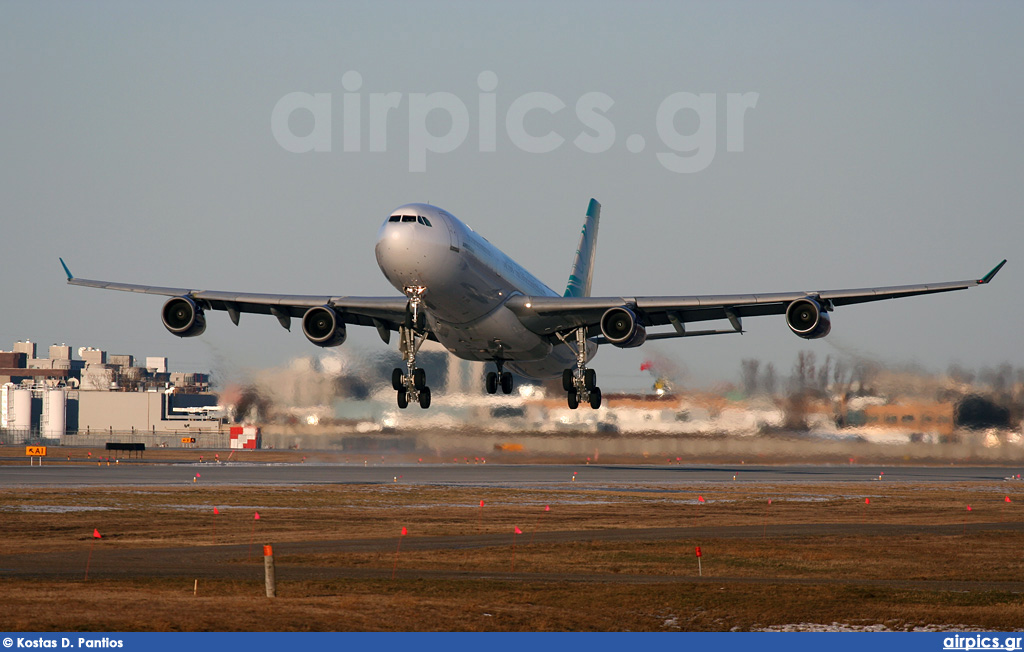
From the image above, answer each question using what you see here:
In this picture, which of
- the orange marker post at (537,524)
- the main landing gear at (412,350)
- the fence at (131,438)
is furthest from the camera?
the fence at (131,438)

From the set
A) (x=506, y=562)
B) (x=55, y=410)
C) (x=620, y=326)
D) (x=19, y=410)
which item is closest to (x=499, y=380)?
(x=620, y=326)

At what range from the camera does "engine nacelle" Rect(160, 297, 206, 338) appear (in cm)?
4603

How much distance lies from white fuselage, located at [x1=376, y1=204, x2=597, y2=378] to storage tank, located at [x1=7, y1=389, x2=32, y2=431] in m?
130

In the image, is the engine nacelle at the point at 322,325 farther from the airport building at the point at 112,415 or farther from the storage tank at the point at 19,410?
the storage tank at the point at 19,410

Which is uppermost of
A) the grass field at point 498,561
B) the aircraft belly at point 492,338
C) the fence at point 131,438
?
the aircraft belly at point 492,338

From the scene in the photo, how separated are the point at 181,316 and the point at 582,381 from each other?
53.0 feet

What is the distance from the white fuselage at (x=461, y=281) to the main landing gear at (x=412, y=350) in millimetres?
427

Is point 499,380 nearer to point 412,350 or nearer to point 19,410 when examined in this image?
point 412,350

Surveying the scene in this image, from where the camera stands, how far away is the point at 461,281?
133 feet

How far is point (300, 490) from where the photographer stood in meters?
58.1

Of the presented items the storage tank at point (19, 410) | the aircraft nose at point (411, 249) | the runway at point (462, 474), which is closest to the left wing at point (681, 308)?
the aircraft nose at point (411, 249)

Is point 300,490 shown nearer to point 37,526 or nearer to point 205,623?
point 37,526

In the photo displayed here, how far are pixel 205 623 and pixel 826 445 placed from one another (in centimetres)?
5683

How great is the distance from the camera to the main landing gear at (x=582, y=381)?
1896 inches
